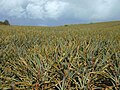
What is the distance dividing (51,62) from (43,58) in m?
0.26

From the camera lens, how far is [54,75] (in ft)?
13.9

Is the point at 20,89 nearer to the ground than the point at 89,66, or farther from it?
nearer to the ground

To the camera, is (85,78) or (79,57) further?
(79,57)

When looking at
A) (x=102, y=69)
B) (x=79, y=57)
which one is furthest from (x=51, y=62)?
(x=102, y=69)

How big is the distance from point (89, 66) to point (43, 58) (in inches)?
37.3

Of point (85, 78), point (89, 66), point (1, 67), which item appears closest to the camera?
point (85, 78)

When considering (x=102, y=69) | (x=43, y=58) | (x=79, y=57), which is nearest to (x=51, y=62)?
(x=43, y=58)

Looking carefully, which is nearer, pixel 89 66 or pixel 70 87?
pixel 70 87

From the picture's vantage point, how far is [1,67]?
485 centimetres

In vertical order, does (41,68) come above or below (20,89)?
above

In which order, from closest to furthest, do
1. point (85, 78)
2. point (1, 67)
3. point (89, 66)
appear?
point (85, 78), point (89, 66), point (1, 67)

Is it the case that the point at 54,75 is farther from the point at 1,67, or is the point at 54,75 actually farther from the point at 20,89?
the point at 1,67

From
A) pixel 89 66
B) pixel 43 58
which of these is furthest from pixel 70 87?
pixel 43 58

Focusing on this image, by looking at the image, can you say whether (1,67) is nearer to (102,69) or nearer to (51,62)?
(51,62)
